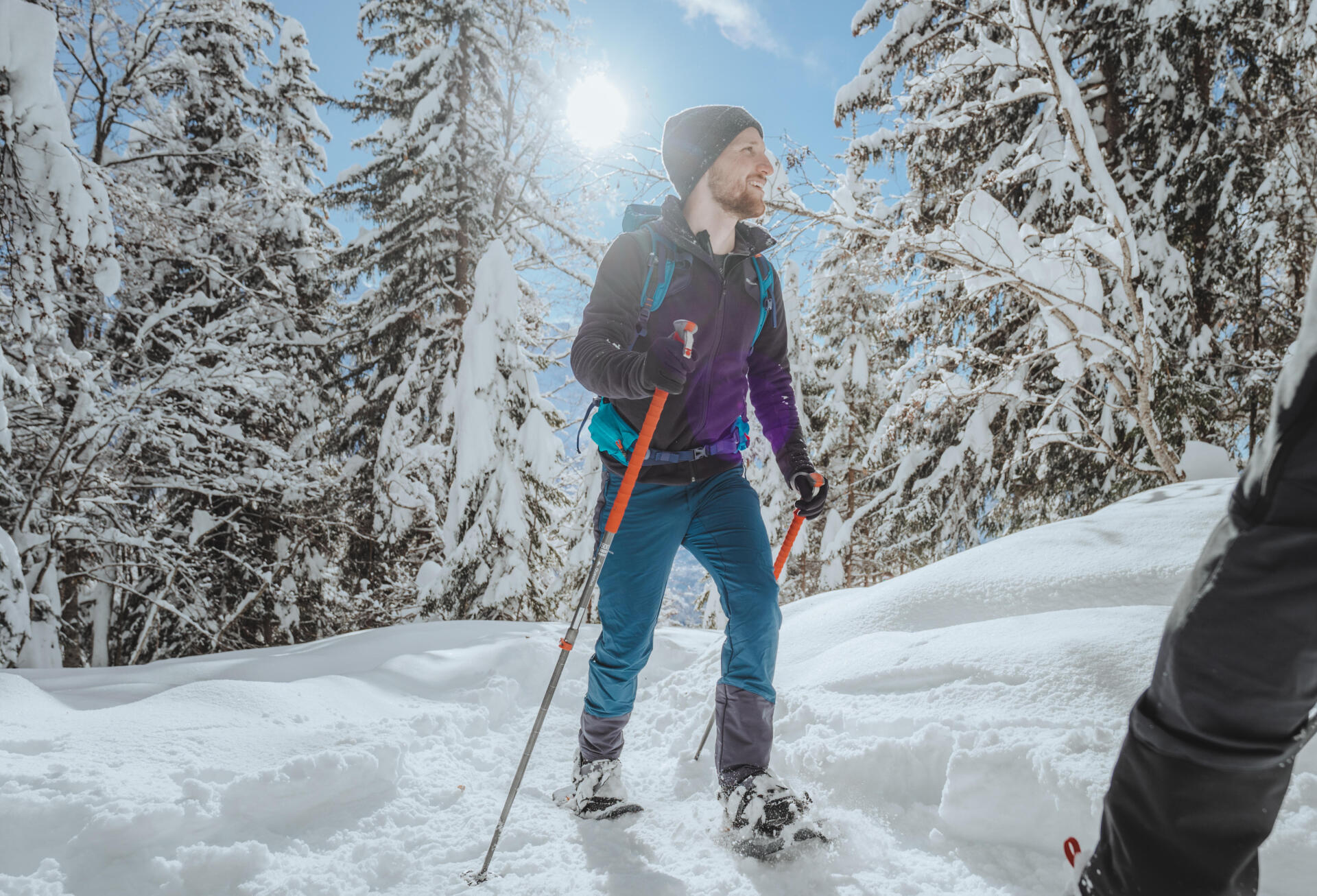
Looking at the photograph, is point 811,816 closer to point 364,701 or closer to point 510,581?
point 364,701

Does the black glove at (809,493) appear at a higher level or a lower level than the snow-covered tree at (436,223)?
lower

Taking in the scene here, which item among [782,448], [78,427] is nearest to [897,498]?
[782,448]

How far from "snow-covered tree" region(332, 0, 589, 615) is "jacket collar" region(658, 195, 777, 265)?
765 cm

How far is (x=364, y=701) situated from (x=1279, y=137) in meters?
8.11

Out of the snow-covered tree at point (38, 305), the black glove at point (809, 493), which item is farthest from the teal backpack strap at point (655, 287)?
the snow-covered tree at point (38, 305)

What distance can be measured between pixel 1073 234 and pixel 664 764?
4.14 m

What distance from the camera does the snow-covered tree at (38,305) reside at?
4281 mm

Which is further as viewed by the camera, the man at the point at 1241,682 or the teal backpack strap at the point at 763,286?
the teal backpack strap at the point at 763,286

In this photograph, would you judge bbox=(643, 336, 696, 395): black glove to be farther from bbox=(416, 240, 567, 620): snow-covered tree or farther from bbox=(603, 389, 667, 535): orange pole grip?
bbox=(416, 240, 567, 620): snow-covered tree

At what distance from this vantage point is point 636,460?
2.51 metres

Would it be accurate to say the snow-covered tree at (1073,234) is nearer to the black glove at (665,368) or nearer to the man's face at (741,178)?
the man's face at (741,178)

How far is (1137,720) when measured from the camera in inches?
30.0

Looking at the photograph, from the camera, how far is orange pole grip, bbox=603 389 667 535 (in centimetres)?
247

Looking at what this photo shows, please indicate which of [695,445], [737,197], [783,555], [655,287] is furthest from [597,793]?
[737,197]
